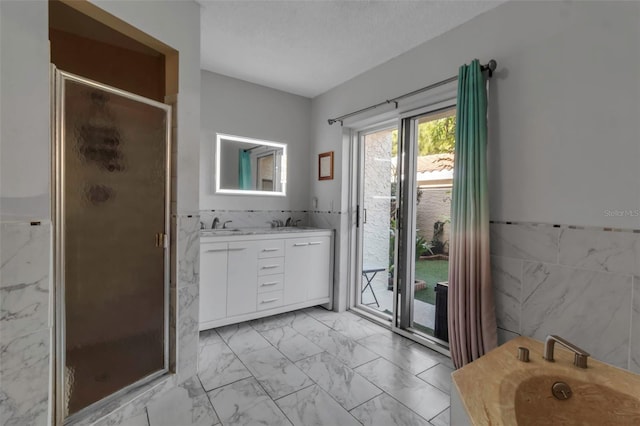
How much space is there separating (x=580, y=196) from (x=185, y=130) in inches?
92.0

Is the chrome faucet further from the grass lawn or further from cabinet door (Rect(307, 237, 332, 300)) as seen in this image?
cabinet door (Rect(307, 237, 332, 300))

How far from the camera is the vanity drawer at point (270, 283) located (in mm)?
2873

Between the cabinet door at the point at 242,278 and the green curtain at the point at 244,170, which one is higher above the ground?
the green curtain at the point at 244,170

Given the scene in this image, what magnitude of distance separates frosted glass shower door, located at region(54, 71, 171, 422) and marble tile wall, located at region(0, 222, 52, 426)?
0.34m

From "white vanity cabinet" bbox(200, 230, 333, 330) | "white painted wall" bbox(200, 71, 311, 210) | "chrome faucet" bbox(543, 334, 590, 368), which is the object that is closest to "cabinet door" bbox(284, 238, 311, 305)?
"white vanity cabinet" bbox(200, 230, 333, 330)

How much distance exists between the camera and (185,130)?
1914 millimetres

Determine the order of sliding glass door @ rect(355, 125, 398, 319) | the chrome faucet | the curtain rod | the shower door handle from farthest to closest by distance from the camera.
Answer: sliding glass door @ rect(355, 125, 398, 319)
the curtain rod
the shower door handle
the chrome faucet

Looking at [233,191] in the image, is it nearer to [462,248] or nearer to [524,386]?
[462,248]

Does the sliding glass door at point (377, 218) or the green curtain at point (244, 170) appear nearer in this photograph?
the sliding glass door at point (377, 218)

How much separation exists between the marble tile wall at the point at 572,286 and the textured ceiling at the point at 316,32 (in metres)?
1.52

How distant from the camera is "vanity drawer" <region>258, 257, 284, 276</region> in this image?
113 inches

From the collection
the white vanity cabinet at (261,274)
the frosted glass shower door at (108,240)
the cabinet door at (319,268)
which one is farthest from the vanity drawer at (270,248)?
the frosted glass shower door at (108,240)

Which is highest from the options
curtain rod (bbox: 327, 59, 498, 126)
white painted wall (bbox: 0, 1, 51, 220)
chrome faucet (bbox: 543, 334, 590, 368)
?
curtain rod (bbox: 327, 59, 498, 126)

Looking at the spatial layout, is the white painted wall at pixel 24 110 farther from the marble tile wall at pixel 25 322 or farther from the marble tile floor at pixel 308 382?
the marble tile floor at pixel 308 382
